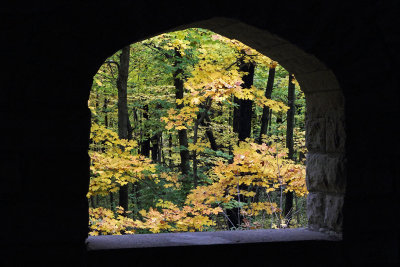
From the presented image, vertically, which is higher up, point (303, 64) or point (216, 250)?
point (303, 64)

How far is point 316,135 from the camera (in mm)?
2357

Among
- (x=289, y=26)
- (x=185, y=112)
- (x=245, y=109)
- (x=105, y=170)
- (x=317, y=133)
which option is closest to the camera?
(x=289, y=26)

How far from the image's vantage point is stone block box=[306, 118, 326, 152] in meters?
2.31

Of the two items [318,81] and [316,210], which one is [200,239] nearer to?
[316,210]

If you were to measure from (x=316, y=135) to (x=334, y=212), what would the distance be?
1.55ft

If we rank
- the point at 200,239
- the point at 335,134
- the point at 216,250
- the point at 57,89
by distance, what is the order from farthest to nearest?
the point at 335,134
the point at 200,239
the point at 216,250
the point at 57,89

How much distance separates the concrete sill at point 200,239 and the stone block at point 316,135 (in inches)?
20.2

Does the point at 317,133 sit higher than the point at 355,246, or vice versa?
the point at 317,133

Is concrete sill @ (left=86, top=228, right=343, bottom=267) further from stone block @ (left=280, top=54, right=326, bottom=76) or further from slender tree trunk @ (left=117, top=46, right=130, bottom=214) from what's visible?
slender tree trunk @ (left=117, top=46, right=130, bottom=214)

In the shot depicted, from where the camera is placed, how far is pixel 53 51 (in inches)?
66.4

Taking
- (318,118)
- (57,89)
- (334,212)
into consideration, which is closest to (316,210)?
(334,212)

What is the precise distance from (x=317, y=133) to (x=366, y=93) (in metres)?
0.38

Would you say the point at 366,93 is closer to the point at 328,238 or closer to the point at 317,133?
the point at 317,133

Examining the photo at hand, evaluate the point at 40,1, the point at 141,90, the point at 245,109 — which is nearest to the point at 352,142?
the point at 40,1
